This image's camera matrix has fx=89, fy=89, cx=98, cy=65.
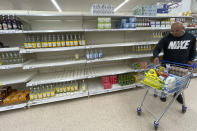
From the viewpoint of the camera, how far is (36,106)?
1979 mm

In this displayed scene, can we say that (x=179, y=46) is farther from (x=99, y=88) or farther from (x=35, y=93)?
(x=35, y=93)

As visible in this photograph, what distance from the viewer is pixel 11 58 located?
1.85m

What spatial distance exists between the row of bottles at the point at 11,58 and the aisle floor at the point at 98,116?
1030mm

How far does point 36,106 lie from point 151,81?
234 cm

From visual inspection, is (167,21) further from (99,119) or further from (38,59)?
(38,59)

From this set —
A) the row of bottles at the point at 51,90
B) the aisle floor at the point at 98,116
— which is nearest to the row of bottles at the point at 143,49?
the aisle floor at the point at 98,116

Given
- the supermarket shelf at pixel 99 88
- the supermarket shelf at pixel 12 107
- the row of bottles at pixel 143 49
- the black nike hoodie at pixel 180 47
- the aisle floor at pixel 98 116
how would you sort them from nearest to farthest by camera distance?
the aisle floor at pixel 98 116 → the black nike hoodie at pixel 180 47 → the supermarket shelf at pixel 12 107 → the supermarket shelf at pixel 99 88 → the row of bottles at pixel 143 49

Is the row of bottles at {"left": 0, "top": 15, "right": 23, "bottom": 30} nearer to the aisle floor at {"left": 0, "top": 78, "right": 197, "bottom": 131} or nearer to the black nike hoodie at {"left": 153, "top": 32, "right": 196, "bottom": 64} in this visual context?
the aisle floor at {"left": 0, "top": 78, "right": 197, "bottom": 131}

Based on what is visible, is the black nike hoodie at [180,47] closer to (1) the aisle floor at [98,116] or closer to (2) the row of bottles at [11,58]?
(1) the aisle floor at [98,116]

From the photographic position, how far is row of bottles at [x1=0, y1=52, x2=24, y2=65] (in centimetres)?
179

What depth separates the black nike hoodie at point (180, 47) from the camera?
5.25ft

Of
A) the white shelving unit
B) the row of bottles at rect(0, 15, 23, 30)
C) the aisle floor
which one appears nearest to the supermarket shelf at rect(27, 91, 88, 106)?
the white shelving unit

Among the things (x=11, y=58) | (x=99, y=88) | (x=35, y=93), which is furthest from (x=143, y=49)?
(x=11, y=58)

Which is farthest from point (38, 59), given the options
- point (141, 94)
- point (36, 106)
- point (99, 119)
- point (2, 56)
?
point (141, 94)
